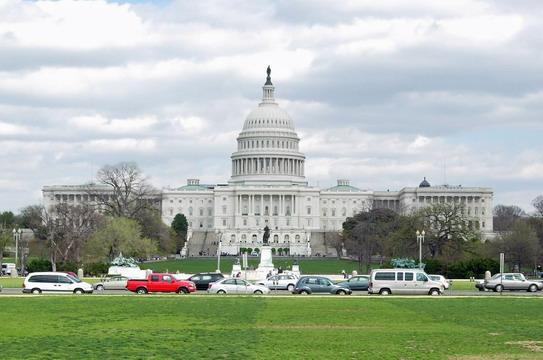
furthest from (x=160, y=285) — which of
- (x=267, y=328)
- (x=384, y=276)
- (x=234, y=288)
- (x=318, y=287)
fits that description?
(x=267, y=328)

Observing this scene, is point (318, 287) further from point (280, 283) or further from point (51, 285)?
point (51, 285)

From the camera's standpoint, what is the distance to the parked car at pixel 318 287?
46.6 m

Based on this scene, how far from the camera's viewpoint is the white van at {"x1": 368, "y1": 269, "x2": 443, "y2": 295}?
Answer: 45469 millimetres

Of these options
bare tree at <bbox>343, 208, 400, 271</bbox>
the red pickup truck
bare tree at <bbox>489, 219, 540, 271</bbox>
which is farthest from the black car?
bare tree at <bbox>489, 219, 540, 271</bbox>

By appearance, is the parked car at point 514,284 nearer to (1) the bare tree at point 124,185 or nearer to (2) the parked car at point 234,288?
(2) the parked car at point 234,288

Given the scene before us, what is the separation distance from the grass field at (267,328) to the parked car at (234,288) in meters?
7.83

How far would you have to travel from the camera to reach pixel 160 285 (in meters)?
48.6

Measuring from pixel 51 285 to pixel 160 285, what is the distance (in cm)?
533

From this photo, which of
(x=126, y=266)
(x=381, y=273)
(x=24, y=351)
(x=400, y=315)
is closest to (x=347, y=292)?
(x=381, y=273)

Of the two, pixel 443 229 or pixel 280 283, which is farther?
pixel 443 229

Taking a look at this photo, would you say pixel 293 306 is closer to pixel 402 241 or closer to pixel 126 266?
pixel 126 266

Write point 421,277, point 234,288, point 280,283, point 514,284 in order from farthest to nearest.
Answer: point 280,283 < point 514,284 < point 234,288 < point 421,277

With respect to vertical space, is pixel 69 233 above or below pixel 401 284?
above

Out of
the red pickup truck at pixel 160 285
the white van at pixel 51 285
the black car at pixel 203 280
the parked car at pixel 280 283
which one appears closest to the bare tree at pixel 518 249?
the parked car at pixel 280 283
